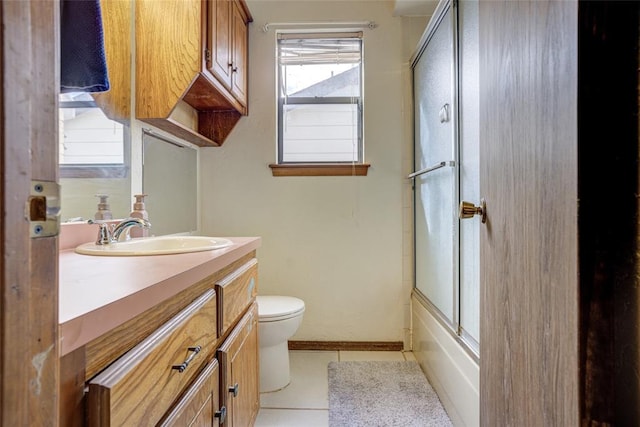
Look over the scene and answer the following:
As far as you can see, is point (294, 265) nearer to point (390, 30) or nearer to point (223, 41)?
point (223, 41)

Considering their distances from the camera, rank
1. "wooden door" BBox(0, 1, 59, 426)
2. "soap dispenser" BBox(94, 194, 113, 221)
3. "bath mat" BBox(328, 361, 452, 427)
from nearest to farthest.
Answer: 1. "wooden door" BBox(0, 1, 59, 426)
2. "soap dispenser" BBox(94, 194, 113, 221)
3. "bath mat" BBox(328, 361, 452, 427)

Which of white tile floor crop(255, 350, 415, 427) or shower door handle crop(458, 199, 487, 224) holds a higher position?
shower door handle crop(458, 199, 487, 224)

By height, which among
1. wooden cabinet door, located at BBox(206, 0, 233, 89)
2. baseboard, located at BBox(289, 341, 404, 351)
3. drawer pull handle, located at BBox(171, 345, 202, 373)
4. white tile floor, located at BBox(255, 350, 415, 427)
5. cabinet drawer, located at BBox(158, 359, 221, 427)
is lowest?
white tile floor, located at BBox(255, 350, 415, 427)

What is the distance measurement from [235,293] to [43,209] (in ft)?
2.74

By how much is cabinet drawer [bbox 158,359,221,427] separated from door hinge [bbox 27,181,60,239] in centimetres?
48

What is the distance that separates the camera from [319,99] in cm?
234

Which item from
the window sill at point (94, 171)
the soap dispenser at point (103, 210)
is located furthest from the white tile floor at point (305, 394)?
the window sill at point (94, 171)

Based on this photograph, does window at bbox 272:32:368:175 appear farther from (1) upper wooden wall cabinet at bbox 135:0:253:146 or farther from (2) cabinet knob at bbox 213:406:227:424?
(2) cabinet knob at bbox 213:406:227:424

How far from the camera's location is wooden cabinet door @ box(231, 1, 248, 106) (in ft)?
6.30

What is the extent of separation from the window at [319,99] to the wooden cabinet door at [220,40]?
1.76 feet

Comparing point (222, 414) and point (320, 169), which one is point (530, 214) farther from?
point (320, 169)

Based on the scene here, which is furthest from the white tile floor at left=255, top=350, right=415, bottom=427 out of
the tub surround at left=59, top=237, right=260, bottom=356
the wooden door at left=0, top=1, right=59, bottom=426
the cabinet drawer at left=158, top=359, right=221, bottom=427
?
the wooden door at left=0, top=1, right=59, bottom=426

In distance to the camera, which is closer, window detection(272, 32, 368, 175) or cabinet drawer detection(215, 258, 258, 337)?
cabinet drawer detection(215, 258, 258, 337)

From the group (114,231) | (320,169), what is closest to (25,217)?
(114,231)
